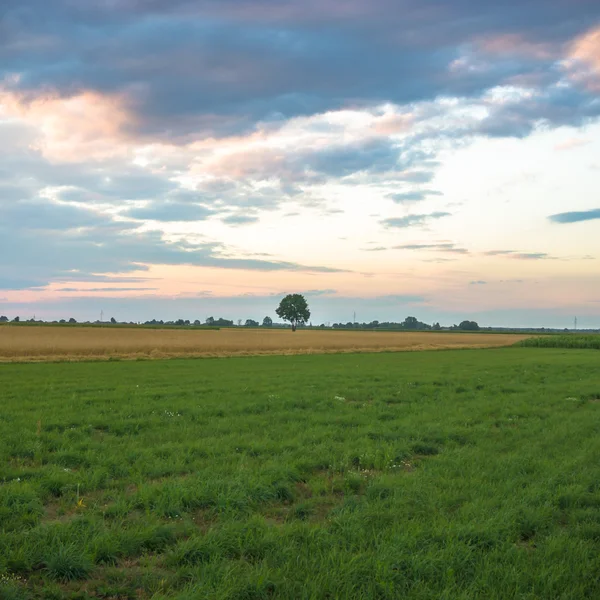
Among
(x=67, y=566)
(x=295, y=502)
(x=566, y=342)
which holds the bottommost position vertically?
(x=566, y=342)

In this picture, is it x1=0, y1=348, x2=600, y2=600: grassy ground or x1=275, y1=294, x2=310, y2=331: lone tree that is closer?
x1=0, y1=348, x2=600, y2=600: grassy ground

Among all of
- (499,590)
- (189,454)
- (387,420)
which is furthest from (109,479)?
(387,420)

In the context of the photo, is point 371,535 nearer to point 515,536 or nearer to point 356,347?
point 515,536

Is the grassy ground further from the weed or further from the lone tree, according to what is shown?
the lone tree

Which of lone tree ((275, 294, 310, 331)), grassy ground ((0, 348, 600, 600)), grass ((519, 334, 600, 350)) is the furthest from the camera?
lone tree ((275, 294, 310, 331))

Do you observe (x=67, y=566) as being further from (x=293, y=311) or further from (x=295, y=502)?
(x=293, y=311)

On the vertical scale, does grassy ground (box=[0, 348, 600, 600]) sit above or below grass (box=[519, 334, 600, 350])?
above

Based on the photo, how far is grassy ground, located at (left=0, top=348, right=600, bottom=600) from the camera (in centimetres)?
540

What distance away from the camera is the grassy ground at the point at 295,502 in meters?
5.40

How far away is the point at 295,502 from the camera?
Result: 7.93 meters

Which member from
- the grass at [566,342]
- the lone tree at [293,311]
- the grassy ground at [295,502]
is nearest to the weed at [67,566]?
the grassy ground at [295,502]

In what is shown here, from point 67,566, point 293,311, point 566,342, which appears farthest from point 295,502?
point 293,311

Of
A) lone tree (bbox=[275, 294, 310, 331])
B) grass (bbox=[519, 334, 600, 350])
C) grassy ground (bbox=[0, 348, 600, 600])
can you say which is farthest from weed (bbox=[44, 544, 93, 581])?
lone tree (bbox=[275, 294, 310, 331])

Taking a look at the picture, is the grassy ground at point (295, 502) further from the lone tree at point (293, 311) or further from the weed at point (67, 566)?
the lone tree at point (293, 311)
